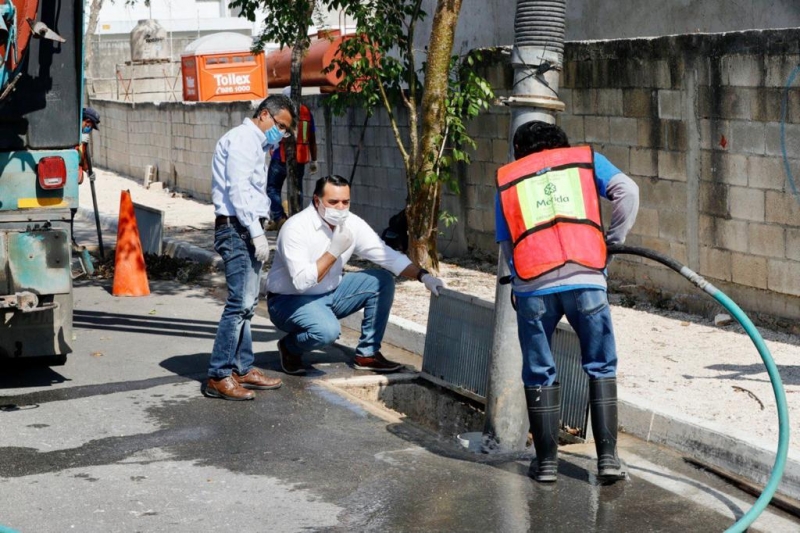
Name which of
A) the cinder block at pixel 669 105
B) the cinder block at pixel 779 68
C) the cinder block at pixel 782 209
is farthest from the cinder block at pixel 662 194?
the cinder block at pixel 779 68

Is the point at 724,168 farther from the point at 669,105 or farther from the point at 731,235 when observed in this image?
the point at 669,105

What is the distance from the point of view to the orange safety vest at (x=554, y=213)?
521cm

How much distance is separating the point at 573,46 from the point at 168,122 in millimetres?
12755

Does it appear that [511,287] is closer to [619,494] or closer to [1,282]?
[619,494]

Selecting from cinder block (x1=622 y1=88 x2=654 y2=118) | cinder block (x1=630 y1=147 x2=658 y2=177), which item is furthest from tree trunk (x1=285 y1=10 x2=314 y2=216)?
cinder block (x1=630 y1=147 x2=658 y2=177)


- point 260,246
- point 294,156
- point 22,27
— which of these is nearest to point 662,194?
point 260,246

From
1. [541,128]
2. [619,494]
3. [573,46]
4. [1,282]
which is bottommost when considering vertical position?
[619,494]

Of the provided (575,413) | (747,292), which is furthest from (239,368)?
(747,292)

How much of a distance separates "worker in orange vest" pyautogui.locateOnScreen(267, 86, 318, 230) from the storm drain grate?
23.5ft

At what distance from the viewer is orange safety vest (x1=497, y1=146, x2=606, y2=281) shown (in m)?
5.21

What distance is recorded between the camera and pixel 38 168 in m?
7.27

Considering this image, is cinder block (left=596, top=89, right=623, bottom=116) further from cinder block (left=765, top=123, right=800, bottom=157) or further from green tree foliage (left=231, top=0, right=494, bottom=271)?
cinder block (left=765, top=123, right=800, bottom=157)

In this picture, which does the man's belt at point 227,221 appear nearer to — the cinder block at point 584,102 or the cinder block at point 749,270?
the cinder block at point 749,270

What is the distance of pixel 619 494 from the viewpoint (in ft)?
17.2
